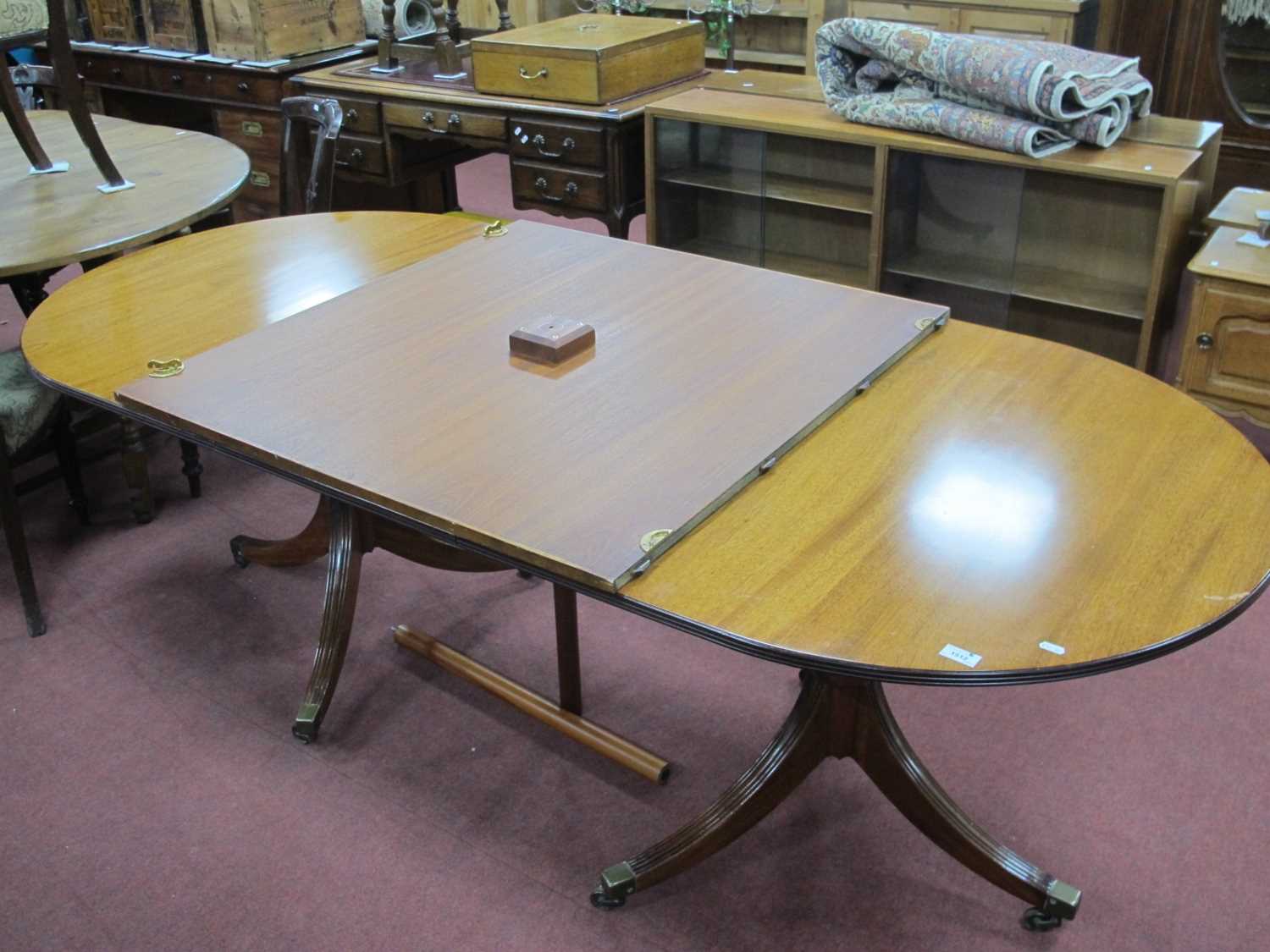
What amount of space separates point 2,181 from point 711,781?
218 centimetres

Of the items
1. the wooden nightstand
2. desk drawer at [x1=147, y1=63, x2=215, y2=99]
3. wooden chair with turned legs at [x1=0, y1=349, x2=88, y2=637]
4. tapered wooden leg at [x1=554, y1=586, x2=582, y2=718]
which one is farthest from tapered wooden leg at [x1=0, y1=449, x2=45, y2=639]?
the wooden nightstand

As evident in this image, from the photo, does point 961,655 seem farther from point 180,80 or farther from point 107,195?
point 180,80

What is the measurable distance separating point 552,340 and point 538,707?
2.29ft

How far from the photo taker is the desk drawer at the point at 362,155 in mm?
A: 3688

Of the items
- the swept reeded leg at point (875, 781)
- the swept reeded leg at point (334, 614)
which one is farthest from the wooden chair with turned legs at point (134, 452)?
the swept reeded leg at point (875, 781)

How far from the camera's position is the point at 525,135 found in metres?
3.32

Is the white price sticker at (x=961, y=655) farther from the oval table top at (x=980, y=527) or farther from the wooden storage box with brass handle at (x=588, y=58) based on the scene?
the wooden storage box with brass handle at (x=588, y=58)

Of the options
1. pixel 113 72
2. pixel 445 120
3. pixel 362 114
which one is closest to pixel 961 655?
pixel 445 120

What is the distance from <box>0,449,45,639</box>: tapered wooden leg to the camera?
2.34 meters

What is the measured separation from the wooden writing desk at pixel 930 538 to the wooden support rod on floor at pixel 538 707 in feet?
0.87

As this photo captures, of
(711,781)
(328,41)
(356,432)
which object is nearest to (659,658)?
(711,781)

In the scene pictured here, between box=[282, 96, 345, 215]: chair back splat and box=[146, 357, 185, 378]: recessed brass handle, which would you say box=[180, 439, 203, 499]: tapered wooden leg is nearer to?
box=[282, 96, 345, 215]: chair back splat

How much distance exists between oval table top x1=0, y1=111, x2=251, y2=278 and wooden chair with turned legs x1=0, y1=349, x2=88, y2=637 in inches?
10.3

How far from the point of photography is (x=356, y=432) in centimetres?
162
